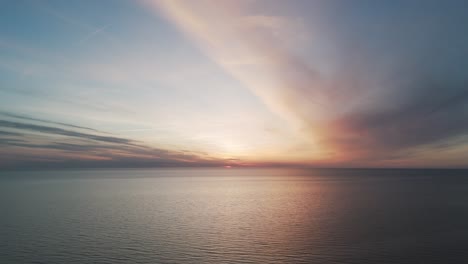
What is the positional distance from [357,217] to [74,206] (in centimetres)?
7024

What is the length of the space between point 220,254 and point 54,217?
43.8 metres

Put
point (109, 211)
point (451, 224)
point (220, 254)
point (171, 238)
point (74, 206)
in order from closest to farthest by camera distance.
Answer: point (220, 254) → point (171, 238) → point (451, 224) → point (109, 211) → point (74, 206)

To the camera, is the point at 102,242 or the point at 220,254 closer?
the point at 220,254

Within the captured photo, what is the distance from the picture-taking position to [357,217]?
66.1 m

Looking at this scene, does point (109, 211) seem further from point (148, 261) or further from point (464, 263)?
point (464, 263)

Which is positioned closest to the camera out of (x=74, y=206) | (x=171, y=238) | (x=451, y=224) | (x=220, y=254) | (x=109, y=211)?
(x=220, y=254)

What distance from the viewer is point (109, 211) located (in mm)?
75438

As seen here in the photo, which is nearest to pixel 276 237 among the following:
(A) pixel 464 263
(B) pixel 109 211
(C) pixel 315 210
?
(A) pixel 464 263

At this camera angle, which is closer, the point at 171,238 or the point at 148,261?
the point at 148,261

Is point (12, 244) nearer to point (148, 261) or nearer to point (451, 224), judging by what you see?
point (148, 261)

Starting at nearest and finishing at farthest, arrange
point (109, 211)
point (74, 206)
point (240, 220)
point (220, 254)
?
point (220, 254)
point (240, 220)
point (109, 211)
point (74, 206)

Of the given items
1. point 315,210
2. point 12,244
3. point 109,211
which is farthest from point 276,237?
point 109,211

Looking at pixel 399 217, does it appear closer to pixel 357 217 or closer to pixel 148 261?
pixel 357 217

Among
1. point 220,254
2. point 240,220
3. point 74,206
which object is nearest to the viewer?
point 220,254
